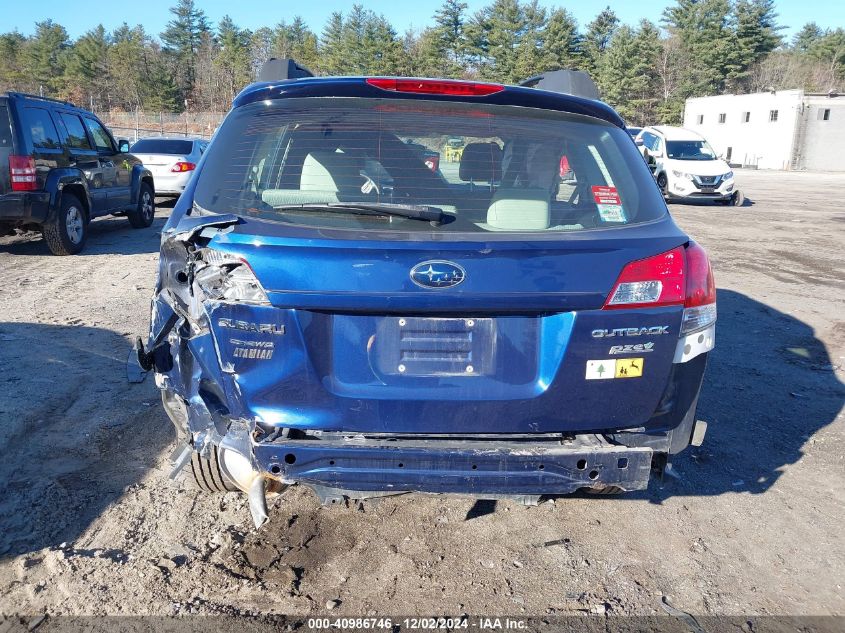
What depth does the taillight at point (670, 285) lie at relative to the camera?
98.3 inches

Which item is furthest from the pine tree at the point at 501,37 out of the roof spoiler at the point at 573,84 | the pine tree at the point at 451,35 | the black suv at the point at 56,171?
the roof spoiler at the point at 573,84

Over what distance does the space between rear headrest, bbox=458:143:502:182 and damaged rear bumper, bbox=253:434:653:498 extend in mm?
1062

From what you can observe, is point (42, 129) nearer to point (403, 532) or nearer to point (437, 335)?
point (403, 532)

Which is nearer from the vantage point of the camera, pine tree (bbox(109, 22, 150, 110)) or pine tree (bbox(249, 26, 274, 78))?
pine tree (bbox(109, 22, 150, 110))

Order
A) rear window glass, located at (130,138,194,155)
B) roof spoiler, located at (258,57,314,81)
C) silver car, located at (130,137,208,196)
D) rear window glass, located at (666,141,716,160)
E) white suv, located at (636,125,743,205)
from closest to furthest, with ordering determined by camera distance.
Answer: roof spoiler, located at (258,57,314,81), silver car, located at (130,137,208,196), rear window glass, located at (130,138,194,155), white suv, located at (636,125,743,205), rear window glass, located at (666,141,716,160)

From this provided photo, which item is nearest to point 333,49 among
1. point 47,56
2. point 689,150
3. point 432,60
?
point 432,60

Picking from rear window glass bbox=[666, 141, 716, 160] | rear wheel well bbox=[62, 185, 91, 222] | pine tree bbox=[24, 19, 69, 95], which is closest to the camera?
rear wheel well bbox=[62, 185, 91, 222]

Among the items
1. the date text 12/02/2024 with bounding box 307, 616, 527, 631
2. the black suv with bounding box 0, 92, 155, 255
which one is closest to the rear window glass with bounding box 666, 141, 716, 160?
the black suv with bounding box 0, 92, 155, 255

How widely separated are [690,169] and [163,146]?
1402cm

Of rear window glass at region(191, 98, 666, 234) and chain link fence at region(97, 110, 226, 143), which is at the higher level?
chain link fence at region(97, 110, 226, 143)

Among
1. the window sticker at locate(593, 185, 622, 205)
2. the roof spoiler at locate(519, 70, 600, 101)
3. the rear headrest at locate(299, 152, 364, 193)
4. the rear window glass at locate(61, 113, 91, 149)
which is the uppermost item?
the roof spoiler at locate(519, 70, 600, 101)

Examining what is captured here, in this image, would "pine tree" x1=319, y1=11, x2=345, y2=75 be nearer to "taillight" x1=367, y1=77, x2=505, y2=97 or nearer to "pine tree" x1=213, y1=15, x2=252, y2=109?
"pine tree" x1=213, y1=15, x2=252, y2=109

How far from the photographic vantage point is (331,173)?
2.76m

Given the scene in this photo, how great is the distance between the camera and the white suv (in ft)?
63.9
